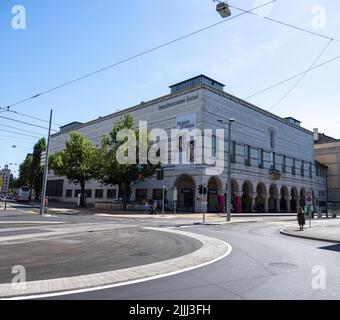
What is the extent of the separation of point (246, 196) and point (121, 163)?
23091 mm

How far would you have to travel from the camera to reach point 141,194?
5312 centimetres

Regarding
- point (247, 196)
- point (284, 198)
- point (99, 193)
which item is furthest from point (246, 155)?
point (99, 193)

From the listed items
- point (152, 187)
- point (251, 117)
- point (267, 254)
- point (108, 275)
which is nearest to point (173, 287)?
point (108, 275)

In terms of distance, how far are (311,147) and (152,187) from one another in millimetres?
40106

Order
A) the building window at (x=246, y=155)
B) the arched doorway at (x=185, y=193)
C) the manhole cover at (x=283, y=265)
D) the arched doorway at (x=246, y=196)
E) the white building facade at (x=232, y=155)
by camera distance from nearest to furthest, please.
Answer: the manhole cover at (x=283, y=265)
the white building facade at (x=232, y=155)
the arched doorway at (x=185, y=193)
the building window at (x=246, y=155)
the arched doorway at (x=246, y=196)

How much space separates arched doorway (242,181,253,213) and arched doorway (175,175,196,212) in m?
10.1

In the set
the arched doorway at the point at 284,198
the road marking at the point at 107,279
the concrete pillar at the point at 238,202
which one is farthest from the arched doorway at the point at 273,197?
the road marking at the point at 107,279

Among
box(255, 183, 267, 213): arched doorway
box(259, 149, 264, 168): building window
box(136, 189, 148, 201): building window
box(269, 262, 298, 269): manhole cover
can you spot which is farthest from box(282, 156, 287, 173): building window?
box(269, 262, 298, 269): manhole cover

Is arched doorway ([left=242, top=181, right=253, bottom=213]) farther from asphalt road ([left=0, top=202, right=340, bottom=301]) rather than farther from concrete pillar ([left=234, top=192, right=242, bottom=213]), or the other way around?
asphalt road ([left=0, top=202, right=340, bottom=301])

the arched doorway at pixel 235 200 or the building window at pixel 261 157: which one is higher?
the building window at pixel 261 157

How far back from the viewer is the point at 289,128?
65.8 metres

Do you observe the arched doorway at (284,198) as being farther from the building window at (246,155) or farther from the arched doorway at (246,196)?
the building window at (246,155)

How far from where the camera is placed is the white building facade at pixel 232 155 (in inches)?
1827
